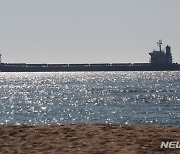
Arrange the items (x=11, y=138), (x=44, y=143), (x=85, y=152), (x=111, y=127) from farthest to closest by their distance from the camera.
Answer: (x=111, y=127)
(x=11, y=138)
(x=44, y=143)
(x=85, y=152)

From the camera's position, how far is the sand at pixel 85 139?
11.8m

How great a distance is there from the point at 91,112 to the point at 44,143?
33006mm

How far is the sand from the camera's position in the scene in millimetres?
11836

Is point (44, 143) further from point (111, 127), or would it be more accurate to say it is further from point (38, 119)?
point (38, 119)

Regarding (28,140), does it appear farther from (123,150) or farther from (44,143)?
(123,150)

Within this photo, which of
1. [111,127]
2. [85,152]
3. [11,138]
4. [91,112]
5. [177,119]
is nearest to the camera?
[85,152]

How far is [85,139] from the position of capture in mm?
13117

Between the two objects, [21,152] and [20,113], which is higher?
[21,152]

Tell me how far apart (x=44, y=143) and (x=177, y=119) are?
25756mm

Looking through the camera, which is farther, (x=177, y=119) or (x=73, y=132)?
Answer: (x=177, y=119)

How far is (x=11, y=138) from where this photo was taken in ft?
45.2

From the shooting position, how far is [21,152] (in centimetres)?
1177

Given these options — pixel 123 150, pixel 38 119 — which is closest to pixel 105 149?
pixel 123 150

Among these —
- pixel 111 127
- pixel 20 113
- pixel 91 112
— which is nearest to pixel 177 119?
pixel 91 112
